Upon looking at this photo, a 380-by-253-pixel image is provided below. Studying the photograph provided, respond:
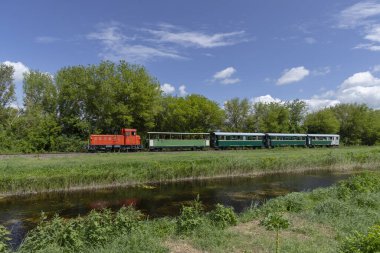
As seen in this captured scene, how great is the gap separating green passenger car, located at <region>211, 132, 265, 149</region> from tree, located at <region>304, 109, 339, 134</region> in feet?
93.4

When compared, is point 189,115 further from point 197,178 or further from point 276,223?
point 276,223

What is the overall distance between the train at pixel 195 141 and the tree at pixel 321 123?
9.44 metres

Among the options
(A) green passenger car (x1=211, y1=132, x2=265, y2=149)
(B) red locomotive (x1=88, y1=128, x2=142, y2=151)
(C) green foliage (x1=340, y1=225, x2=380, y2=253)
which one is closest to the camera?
(C) green foliage (x1=340, y1=225, x2=380, y2=253)

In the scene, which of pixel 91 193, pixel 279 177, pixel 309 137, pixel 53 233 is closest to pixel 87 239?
pixel 53 233

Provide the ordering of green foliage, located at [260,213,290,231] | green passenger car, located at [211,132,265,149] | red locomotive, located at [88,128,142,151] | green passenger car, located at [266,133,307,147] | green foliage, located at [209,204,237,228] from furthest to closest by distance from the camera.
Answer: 1. green passenger car, located at [266,133,307,147]
2. green passenger car, located at [211,132,265,149]
3. red locomotive, located at [88,128,142,151]
4. green foliage, located at [209,204,237,228]
5. green foliage, located at [260,213,290,231]

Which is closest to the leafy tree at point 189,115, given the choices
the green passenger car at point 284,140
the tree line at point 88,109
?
the tree line at point 88,109

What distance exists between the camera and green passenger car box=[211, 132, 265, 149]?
50475 mm

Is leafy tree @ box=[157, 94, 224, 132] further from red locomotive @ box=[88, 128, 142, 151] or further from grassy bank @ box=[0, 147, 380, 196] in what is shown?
grassy bank @ box=[0, 147, 380, 196]

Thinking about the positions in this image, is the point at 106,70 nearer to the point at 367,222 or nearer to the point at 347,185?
the point at 347,185

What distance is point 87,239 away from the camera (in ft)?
28.8

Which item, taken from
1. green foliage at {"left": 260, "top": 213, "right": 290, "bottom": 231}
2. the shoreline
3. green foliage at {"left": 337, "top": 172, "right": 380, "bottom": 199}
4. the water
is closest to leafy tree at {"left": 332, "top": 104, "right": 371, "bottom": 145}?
the shoreline

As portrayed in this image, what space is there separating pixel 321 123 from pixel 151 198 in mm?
64874

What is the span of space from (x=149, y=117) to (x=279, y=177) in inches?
1005

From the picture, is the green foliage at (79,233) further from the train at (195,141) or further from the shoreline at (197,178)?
the train at (195,141)
